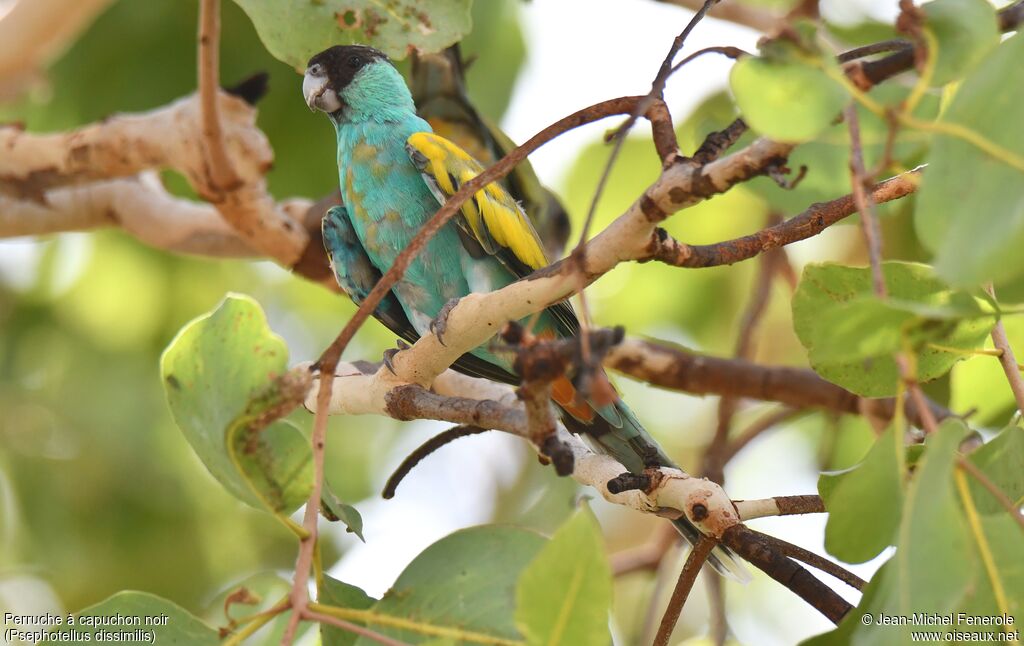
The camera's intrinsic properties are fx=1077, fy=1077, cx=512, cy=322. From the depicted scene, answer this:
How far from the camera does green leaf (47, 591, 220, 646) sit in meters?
1.45

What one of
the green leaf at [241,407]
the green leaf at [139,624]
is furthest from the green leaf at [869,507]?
the green leaf at [139,624]

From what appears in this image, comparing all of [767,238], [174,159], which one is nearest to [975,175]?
[767,238]

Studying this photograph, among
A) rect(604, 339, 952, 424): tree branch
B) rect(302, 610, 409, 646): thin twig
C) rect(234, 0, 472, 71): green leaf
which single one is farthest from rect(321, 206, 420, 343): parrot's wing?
rect(302, 610, 409, 646): thin twig

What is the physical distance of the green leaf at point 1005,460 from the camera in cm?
137

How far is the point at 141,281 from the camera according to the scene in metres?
4.38

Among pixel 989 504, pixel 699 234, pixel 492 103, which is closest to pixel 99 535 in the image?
pixel 492 103

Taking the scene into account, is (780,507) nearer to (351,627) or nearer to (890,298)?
(890,298)

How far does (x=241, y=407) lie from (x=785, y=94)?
2.72 feet

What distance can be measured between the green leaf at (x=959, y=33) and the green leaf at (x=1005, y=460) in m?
0.48

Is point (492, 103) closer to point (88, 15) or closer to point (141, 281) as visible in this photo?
point (88, 15)

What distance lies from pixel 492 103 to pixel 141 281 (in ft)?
5.53

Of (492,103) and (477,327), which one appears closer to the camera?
(477,327)

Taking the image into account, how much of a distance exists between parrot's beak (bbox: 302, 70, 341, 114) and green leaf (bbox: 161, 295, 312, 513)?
5.17 ft

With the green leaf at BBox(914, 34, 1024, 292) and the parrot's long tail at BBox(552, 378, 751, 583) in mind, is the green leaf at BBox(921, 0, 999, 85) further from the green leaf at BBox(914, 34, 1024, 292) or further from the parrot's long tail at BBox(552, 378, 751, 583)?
the parrot's long tail at BBox(552, 378, 751, 583)
